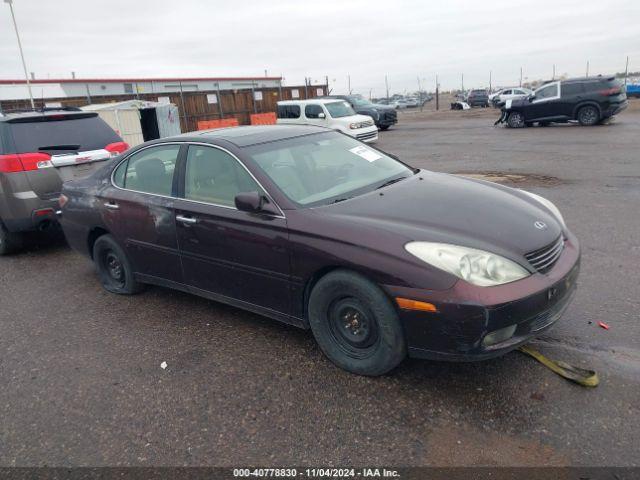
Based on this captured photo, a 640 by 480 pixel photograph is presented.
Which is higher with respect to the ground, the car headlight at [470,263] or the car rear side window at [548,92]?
the car rear side window at [548,92]

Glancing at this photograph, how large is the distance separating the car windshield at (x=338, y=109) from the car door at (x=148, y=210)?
46.1 feet

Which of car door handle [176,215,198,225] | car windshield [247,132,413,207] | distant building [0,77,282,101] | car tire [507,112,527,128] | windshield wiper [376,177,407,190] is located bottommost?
car tire [507,112,527,128]

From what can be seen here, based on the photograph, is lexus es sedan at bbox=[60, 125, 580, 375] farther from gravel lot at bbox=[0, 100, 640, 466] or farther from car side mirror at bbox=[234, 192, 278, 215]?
gravel lot at bbox=[0, 100, 640, 466]

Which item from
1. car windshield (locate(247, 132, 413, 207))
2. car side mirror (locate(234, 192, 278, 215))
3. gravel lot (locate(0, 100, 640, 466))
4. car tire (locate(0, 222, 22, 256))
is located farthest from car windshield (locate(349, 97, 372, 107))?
car side mirror (locate(234, 192, 278, 215))

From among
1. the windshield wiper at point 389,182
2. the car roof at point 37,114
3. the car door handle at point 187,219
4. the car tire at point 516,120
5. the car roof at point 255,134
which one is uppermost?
the car roof at point 37,114

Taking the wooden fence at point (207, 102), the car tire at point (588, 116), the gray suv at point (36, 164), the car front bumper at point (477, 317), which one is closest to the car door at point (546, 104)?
the car tire at point (588, 116)

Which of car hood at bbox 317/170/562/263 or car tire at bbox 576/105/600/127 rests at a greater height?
car hood at bbox 317/170/562/263

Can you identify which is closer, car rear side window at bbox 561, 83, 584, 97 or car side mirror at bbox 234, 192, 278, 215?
car side mirror at bbox 234, 192, 278, 215

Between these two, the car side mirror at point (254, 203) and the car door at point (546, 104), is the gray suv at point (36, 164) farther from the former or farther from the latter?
the car door at point (546, 104)

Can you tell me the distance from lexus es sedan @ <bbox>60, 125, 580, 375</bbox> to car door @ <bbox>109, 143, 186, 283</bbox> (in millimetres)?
14

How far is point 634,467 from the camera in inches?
92.5

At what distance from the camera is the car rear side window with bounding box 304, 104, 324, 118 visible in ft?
60.1

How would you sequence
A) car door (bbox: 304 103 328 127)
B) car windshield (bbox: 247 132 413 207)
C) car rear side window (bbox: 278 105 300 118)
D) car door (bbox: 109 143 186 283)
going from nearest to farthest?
car windshield (bbox: 247 132 413 207)
car door (bbox: 109 143 186 283)
car door (bbox: 304 103 328 127)
car rear side window (bbox: 278 105 300 118)

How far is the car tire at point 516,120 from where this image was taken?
19.6 meters
